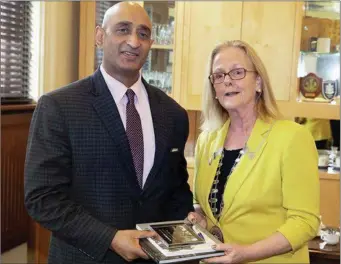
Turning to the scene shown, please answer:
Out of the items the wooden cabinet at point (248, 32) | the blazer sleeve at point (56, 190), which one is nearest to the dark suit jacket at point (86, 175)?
the blazer sleeve at point (56, 190)

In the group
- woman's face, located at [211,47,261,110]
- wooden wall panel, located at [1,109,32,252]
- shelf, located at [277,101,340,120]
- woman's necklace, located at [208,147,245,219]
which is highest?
woman's face, located at [211,47,261,110]

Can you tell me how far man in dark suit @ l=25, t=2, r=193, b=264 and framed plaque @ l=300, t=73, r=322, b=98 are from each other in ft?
6.18

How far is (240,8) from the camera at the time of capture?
333cm

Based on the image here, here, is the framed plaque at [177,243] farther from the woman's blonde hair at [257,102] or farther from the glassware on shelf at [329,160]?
the glassware on shelf at [329,160]

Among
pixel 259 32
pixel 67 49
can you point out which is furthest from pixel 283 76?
pixel 67 49

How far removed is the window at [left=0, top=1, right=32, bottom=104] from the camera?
3346 millimetres

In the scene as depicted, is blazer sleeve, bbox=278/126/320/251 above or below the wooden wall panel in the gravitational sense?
above

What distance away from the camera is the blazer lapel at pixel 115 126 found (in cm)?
154

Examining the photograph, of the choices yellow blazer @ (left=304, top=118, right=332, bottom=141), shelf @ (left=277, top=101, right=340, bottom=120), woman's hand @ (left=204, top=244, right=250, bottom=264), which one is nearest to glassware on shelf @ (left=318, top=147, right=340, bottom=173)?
yellow blazer @ (left=304, top=118, right=332, bottom=141)

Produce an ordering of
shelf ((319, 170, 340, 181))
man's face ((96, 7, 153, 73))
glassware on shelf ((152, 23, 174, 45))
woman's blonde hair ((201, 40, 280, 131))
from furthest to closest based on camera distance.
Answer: glassware on shelf ((152, 23, 174, 45)) → shelf ((319, 170, 340, 181)) → woman's blonde hair ((201, 40, 280, 131)) → man's face ((96, 7, 153, 73))

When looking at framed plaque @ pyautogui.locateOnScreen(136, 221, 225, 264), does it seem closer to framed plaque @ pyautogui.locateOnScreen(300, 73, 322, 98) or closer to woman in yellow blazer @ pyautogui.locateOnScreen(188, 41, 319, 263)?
woman in yellow blazer @ pyautogui.locateOnScreen(188, 41, 319, 263)

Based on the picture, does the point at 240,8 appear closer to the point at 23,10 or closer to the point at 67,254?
the point at 23,10

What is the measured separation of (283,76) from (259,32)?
1.18 feet

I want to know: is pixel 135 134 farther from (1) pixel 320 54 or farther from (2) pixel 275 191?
(1) pixel 320 54
